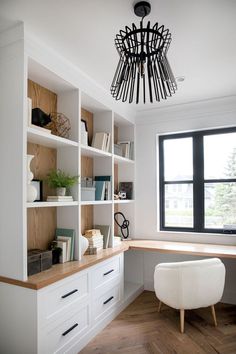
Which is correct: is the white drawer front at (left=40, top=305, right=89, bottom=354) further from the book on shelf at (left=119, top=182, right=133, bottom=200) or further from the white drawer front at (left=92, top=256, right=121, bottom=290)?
the book on shelf at (left=119, top=182, right=133, bottom=200)

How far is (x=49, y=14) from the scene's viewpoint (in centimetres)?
172

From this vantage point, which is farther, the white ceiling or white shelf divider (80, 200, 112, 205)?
white shelf divider (80, 200, 112, 205)

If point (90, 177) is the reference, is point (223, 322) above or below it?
below

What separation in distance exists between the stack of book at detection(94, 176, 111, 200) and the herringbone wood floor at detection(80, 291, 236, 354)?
4.49 ft

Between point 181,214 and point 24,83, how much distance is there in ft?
8.81

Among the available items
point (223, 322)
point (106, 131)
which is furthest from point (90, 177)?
point (223, 322)

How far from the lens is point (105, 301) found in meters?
2.68

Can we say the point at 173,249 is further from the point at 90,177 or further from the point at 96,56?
the point at 96,56

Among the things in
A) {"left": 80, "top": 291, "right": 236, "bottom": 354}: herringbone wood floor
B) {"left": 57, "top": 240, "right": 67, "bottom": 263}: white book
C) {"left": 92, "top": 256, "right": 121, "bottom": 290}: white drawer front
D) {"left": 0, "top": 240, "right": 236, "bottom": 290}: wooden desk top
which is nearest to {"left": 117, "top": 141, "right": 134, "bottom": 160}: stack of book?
{"left": 0, "top": 240, "right": 236, "bottom": 290}: wooden desk top

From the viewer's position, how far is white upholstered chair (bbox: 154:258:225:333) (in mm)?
2416

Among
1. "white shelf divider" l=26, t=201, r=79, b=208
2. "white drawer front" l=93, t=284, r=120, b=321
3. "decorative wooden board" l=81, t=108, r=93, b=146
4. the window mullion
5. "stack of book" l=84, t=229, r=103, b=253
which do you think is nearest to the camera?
"white shelf divider" l=26, t=201, r=79, b=208

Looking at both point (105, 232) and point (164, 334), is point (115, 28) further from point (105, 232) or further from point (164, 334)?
point (164, 334)

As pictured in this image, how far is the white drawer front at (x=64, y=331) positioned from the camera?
6.19ft

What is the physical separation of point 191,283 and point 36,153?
1.92 meters
